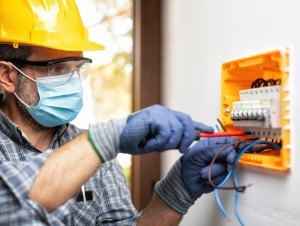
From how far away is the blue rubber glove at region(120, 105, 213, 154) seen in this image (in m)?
0.75

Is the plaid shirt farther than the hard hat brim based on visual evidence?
No

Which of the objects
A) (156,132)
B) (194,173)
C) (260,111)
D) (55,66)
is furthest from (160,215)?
(55,66)

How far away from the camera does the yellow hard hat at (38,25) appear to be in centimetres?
109

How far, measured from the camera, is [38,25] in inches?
43.2

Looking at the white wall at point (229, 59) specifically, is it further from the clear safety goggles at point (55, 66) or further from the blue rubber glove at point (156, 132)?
the clear safety goggles at point (55, 66)

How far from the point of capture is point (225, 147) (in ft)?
2.61

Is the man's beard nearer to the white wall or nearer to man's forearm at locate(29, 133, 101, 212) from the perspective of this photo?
man's forearm at locate(29, 133, 101, 212)

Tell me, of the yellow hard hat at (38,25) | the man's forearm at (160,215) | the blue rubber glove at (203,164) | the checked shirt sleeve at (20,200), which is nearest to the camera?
the checked shirt sleeve at (20,200)

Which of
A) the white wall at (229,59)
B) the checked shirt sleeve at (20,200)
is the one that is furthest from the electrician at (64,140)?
the white wall at (229,59)

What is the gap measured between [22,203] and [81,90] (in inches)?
21.2

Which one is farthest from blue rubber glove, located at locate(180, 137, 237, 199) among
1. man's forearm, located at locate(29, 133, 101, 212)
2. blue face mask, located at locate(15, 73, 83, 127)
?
blue face mask, located at locate(15, 73, 83, 127)

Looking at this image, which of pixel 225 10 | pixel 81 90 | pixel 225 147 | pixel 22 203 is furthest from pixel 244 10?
pixel 22 203

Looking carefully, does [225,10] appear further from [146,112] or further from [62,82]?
[62,82]

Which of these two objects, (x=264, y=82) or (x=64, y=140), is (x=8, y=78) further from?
(x=264, y=82)
